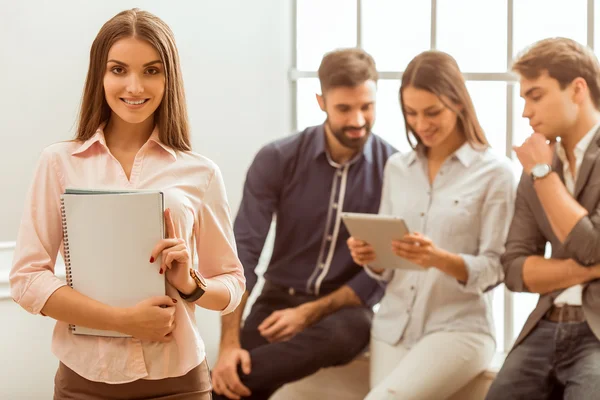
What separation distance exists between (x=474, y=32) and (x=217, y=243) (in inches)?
88.6

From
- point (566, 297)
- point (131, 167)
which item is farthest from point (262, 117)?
point (131, 167)

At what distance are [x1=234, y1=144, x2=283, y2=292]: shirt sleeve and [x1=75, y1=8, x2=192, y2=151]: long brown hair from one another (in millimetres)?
1924

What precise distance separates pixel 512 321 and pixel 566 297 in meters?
0.75

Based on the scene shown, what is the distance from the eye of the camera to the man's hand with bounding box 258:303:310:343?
11.7 feet

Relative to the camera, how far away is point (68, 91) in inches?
145

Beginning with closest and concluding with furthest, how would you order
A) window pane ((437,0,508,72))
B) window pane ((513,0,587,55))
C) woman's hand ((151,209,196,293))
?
woman's hand ((151,209,196,293)) < window pane ((513,0,587,55)) < window pane ((437,0,508,72))

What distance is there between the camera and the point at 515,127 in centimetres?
361

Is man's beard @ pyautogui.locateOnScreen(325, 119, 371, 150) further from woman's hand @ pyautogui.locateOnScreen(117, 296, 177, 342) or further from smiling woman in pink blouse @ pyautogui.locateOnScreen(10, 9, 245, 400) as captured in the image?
woman's hand @ pyautogui.locateOnScreen(117, 296, 177, 342)

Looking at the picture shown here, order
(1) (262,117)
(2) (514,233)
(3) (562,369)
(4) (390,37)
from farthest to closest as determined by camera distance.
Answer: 1. (1) (262,117)
2. (4) (390,37)
3. (2) (514,233)
4. (3) (562,369)

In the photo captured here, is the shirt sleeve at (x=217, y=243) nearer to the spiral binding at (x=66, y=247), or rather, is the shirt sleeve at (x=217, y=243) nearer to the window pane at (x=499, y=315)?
the spiral binding at (x=66, y=247)

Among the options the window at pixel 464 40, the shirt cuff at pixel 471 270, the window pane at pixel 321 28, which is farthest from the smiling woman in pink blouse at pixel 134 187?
the window pane at pixel 321 28

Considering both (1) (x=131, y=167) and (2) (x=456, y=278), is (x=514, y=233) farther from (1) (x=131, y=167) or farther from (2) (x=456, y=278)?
(1) (x=131, y=167)

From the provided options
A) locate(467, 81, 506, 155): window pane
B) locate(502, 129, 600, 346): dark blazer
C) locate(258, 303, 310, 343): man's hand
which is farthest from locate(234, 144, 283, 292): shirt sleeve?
locate(502, 129, 600, 346): dark blazer

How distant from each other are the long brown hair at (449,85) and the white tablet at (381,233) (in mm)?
511
